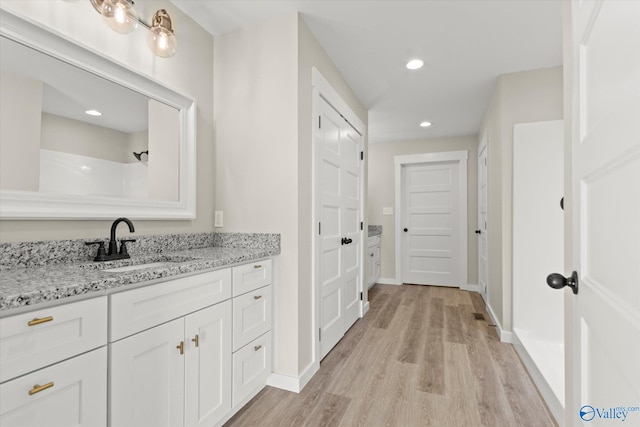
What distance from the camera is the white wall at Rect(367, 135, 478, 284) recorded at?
4.77 m

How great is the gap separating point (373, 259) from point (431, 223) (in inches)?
48.4

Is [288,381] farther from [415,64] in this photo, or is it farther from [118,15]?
[415,64]

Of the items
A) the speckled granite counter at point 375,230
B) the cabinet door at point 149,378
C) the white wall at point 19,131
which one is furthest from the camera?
the speckled granite counter at point 375,230

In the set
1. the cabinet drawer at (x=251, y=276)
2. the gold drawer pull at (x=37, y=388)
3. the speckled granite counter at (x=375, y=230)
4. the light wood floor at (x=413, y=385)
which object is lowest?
the light wood floor at (x=413, y=385)

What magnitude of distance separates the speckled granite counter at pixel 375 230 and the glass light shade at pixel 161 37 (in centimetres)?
368

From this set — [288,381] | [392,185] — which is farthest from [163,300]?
[392,185]

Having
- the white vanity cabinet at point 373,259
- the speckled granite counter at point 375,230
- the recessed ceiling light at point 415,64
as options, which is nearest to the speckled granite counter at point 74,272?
the recessed ceiling light at point 415,64

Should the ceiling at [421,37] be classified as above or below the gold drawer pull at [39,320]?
above

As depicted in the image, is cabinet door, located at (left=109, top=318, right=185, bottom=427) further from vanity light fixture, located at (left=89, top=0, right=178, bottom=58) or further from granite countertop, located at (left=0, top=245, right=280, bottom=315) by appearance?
vanity light fixture, located at (left=89, top=0, right=178, bottom=58)

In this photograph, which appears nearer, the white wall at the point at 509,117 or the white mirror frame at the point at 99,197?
the white mirror frame at the point at 99,197

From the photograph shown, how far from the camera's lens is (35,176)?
1269 millimetres

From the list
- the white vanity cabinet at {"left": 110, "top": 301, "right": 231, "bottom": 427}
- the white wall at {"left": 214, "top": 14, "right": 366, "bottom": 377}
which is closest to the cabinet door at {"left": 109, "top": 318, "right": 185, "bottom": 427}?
the white vanity cabinet at {"left": 110, "top": 301, "right": 231, "bottom": 427}

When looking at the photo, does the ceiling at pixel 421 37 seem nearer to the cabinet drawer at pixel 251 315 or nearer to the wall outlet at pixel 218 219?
the wall outlet at pixel 218 219

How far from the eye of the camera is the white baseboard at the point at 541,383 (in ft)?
5.33
